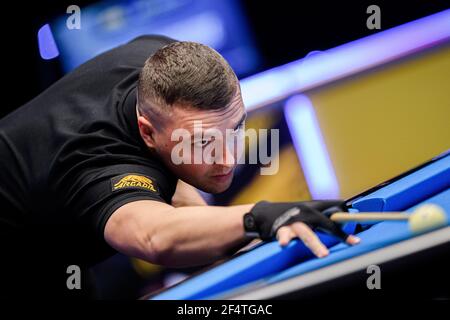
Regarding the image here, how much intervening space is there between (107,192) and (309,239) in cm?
61

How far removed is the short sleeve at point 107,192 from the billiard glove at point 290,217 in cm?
34

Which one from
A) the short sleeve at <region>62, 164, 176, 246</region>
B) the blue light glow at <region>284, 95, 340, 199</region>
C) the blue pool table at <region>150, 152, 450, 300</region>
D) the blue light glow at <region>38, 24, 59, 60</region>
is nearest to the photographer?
the blue pool table at <region>150, 152, 450, 300</region>

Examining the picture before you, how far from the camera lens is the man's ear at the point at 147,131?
8.07 feet

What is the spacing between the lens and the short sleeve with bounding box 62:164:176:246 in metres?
2.23

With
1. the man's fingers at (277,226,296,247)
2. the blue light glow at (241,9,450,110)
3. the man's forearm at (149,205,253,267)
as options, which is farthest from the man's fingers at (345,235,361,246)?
the blue light glow at (241,9,450,110)

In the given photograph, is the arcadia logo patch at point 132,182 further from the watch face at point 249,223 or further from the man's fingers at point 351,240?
the man's fingers at point 351,240

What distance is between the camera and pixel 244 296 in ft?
6.37

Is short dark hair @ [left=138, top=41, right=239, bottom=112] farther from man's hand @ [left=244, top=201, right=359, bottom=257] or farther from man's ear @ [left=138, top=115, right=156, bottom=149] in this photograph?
man's hand @ [left=244, top=201, right=359, bottom=257]

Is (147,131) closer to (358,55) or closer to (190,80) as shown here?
(190,80)

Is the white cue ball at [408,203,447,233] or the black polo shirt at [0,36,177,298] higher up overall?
the black polo shirt at [0,36,177,298]

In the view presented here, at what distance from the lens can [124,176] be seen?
90.1 inches

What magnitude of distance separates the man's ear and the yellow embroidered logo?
0.19 meters

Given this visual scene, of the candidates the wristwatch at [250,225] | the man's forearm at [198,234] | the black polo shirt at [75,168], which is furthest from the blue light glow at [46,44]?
the wristwatch at [250,225]
